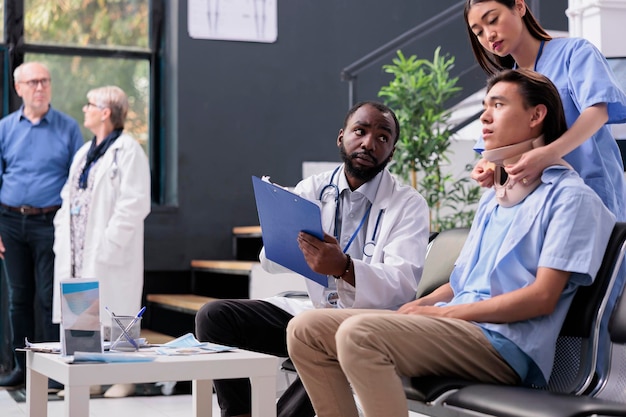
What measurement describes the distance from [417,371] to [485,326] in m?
0.19

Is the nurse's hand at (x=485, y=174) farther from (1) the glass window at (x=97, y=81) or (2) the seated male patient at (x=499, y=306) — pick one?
(1) the glass window at (x=97, y=81)

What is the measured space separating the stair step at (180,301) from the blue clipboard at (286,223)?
8.00 ft

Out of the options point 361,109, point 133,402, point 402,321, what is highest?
point 361,109

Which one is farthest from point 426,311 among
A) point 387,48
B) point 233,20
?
point 233,20

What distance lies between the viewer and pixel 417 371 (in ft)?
6.93

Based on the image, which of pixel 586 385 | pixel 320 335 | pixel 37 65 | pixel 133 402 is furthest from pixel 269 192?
pixel 37 65

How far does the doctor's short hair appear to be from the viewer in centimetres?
502

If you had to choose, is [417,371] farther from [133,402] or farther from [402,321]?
[133,402]

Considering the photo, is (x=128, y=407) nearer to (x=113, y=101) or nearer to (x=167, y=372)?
(x=113, y=101)

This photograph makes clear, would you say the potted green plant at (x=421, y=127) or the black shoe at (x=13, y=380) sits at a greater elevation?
the potted green plant at (x=421, y=127)

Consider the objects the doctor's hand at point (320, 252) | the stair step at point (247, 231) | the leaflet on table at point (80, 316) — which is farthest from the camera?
the stair step at point (247, 231)

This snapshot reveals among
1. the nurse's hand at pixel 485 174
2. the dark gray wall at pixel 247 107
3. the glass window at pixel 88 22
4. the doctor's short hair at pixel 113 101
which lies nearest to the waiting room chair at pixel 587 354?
the nurse's hand at pixel 485 174

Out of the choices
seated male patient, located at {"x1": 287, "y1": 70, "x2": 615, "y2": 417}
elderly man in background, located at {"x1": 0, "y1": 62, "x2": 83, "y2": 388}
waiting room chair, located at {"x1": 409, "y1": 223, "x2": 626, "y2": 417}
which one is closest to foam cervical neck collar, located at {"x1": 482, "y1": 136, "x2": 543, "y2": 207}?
seated male patient, located at {"x1": 287, "y1": 70, "x2": 615, "y2": 417}

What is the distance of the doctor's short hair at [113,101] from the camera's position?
5.02 meters
